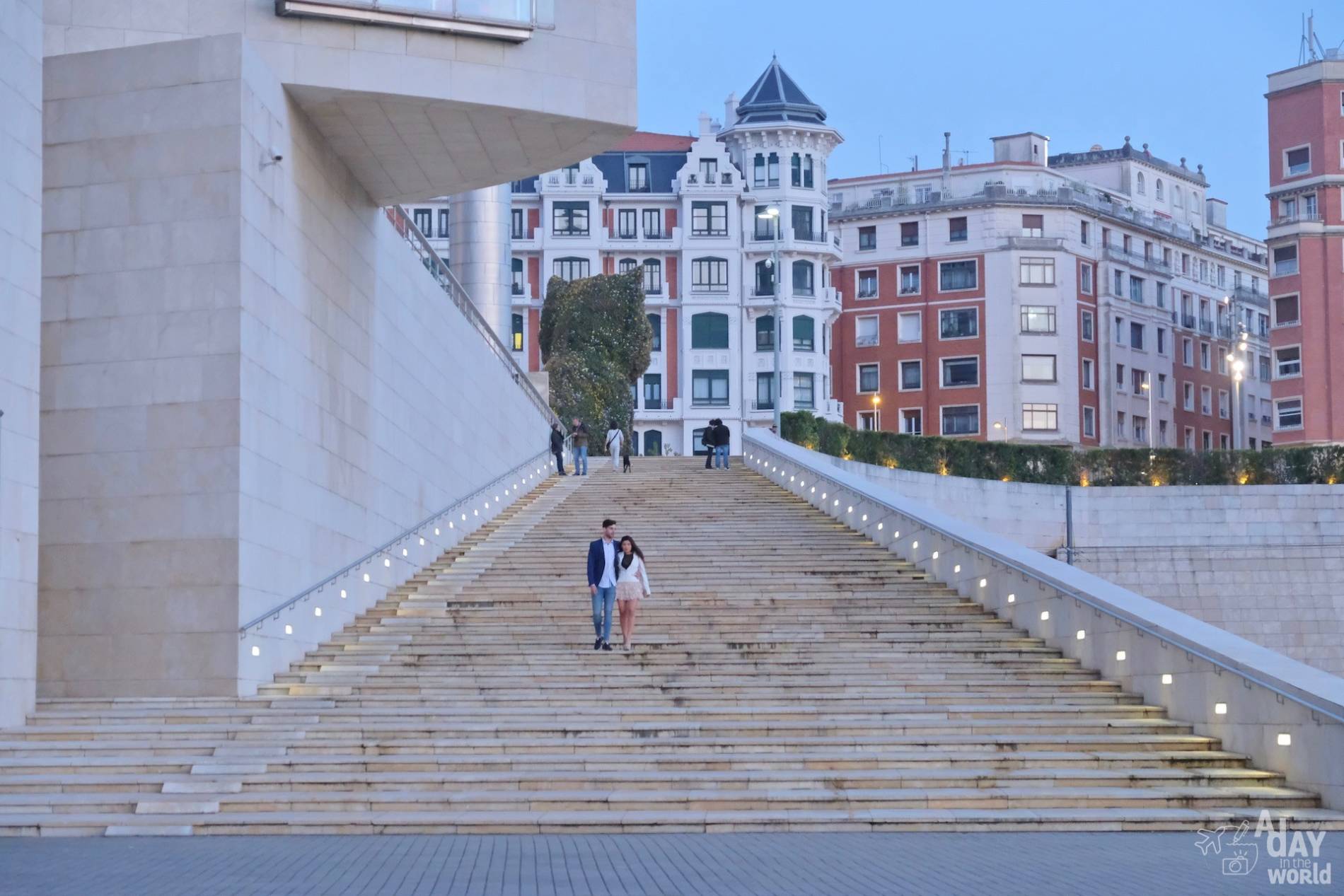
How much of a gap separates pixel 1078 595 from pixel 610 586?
15.3ft

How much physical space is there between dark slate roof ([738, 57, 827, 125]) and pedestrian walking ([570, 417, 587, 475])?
138ft

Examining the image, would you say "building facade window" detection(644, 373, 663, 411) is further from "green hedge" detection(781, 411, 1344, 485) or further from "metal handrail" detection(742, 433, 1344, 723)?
"metal handrail" detection(742, 433, 1344, 723)

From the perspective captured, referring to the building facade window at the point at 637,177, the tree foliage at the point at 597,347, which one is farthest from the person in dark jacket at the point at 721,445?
the building facade window at the point at 637,177

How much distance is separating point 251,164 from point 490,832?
28.1 feet

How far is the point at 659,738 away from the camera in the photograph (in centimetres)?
1540

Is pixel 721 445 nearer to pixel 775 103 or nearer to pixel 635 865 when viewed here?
pixel 635 865

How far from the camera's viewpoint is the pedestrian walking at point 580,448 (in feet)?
117

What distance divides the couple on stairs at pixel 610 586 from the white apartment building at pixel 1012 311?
194ft

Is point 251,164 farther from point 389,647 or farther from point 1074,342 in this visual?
point 1074,342

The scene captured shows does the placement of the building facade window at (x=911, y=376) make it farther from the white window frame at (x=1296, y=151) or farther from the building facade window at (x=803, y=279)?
the white window frame at (x=1296, y=151)

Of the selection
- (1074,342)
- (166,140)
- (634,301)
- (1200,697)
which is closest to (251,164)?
(166,140)

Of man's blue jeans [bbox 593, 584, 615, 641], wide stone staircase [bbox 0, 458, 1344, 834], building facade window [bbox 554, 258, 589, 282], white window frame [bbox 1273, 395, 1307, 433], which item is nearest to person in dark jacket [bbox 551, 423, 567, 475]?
wide stone staircase [bbox 0, 458, 1344, 834]

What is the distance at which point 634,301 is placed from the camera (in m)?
46.9

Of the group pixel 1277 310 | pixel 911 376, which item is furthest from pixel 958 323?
pixel 1277 310
